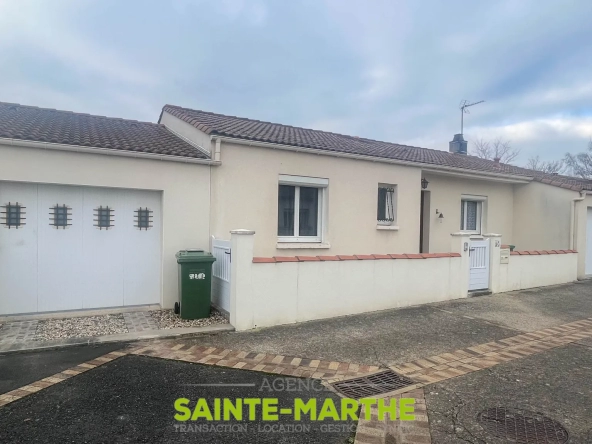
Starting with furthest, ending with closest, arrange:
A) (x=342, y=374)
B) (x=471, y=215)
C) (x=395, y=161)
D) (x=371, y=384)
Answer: (x=471, y=215), (x=395, y=161), (x=342, y=374), (x=371, y=384)

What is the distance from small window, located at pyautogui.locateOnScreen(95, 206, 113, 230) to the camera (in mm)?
7129

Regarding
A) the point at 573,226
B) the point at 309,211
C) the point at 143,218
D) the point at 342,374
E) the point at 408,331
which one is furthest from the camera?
the point at 573,226

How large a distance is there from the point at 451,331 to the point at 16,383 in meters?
6.01

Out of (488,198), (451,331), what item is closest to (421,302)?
(451,331)

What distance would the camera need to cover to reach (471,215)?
43.4ft

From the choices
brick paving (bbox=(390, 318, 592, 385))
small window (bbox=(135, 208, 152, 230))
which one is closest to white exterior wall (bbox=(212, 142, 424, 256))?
small window (bbox=(135, 208, 152, 230))

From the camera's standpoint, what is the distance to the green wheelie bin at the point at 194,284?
6707 millimetres

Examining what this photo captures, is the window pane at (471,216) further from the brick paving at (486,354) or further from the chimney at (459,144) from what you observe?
the chimney at (459,144)

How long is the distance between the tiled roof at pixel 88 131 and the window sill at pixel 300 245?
2.58 meters

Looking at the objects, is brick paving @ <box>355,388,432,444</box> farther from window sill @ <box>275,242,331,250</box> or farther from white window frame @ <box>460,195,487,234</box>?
white window frame @ <box>460,195,487,234</box>

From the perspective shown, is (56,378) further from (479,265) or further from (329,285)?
(479,265)

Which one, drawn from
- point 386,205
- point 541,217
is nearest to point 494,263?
point 386,205

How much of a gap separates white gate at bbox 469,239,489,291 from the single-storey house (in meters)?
0.08

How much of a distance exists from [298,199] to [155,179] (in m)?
3.31
